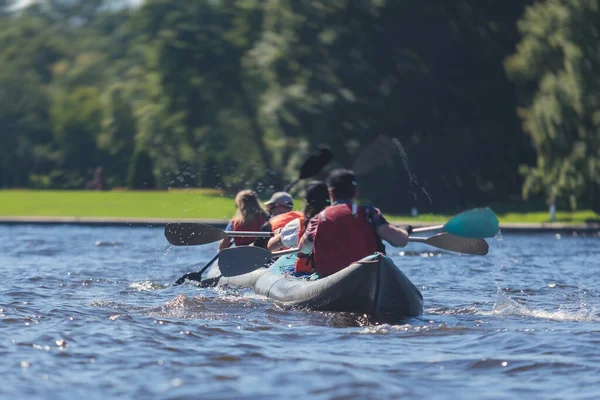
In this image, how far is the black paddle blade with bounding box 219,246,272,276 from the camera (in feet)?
41.7

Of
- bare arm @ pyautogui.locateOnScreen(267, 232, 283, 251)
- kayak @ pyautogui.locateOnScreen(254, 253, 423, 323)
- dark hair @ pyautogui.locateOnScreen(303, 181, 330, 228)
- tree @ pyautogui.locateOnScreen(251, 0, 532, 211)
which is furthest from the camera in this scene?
tree @ pyautogui.locateOnScreen(251, 0, 532, 211)

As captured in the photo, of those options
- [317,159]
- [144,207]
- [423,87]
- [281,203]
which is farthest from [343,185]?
[144,207]

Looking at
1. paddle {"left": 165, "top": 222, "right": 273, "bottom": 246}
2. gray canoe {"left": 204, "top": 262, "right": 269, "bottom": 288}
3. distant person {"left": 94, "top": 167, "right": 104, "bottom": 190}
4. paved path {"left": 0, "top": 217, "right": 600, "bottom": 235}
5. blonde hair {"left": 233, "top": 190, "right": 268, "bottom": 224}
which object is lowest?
gray canoe {"left": 204, "top": 262, "right": 269, "bottom": 288}

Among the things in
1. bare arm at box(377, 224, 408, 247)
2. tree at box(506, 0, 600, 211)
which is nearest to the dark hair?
bare arm at box(377, 224, 408, 247)

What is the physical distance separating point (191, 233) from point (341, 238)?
3.23 metres

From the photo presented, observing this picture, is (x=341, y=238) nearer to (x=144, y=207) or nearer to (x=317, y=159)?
(x=317, y=159)

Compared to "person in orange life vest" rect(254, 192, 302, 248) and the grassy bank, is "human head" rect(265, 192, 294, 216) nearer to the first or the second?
"person in orange life vest" rect(254, 192, 302, 248)

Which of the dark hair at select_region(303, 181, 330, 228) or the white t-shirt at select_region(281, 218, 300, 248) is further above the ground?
the dark hair at select_region(303, 181, 330, 228)

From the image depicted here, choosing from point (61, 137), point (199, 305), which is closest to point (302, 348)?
point (199, 305)

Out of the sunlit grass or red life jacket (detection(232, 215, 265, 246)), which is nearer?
red life jacket (detection(232, 215, 265, 246))

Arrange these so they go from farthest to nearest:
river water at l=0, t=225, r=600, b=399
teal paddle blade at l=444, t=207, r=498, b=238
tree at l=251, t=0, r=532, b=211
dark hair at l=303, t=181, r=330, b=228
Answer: tree at l=251, t=0, r=532, b=211, dark hair at l=303, t=181, r=330, b=228, teal paddle blade at l=444, t=207, r=498, b=238, river water at l=0, t=225, r=600, b=399

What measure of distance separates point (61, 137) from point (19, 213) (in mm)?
32356

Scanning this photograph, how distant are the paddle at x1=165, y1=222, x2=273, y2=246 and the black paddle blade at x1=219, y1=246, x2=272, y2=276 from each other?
87 cm

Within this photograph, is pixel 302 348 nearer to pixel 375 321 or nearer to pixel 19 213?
pixel 375 321
